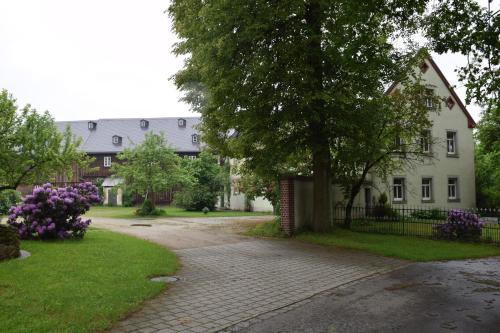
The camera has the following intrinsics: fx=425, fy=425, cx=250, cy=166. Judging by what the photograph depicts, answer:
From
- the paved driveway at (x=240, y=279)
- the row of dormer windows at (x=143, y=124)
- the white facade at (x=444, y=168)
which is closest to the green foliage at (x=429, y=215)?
the white facade at (x=444, y=168)

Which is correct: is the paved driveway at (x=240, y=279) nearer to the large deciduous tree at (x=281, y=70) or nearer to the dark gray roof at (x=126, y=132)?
the large deciduous tree at (x=281, y=70)

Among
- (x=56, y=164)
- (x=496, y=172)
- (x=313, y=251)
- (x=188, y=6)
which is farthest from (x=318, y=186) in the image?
(x=496, y=172)

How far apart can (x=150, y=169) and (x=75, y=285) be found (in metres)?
22.9

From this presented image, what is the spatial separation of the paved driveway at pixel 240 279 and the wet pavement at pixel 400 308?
405 mm

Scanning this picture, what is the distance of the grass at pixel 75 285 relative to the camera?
19.2 feet

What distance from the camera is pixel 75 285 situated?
767 cm

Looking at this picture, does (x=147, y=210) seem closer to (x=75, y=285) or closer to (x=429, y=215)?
(x=429, y=215)

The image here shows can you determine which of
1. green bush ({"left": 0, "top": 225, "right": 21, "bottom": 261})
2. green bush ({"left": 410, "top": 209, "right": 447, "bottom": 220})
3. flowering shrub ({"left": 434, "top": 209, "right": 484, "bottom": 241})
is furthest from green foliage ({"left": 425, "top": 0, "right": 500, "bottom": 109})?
green bush ({"left": 410, "top": 209, "right": 447, "bottom": 220})

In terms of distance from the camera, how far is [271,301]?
24.3ft

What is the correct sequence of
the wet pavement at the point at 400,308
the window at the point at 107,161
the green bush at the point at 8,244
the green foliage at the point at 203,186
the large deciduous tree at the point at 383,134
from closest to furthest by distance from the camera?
the wet pavement at the point at 400,308 < the green bush at the point at 8,244 < the large deciduous tree at the point at 383,134 < the green foliage at the point at 203,186 < the window at the point at 107,161

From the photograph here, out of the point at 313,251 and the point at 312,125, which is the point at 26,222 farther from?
the point at 312,125

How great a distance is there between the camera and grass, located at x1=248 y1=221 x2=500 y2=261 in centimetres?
1286

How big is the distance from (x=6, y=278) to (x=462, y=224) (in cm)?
1485

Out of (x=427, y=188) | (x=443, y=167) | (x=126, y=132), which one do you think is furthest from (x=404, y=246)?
(x=126, y=132)
